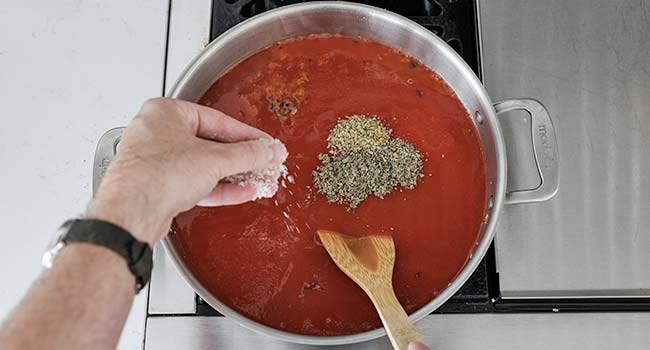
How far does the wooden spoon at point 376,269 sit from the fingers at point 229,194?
13 centimetres

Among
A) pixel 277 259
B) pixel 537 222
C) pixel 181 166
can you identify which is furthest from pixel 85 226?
pixel 537 222

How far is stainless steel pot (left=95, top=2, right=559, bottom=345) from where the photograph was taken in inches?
38.1

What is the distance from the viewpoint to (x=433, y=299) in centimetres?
92

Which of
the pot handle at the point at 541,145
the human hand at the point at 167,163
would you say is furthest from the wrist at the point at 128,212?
the pot handle at the point at 541,145

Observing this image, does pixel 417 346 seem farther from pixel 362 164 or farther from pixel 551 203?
pixel 551 203

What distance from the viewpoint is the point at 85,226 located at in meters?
0.62

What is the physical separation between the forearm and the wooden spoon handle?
1.22 feet

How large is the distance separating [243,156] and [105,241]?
0.71ft

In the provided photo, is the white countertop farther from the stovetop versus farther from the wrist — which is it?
the wrist

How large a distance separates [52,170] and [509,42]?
0.87 metres

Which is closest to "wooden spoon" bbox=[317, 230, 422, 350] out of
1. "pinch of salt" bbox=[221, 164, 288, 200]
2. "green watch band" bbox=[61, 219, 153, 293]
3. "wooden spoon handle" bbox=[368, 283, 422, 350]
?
"wooden spoon handle" bbox=[368, 283, 422, 350]

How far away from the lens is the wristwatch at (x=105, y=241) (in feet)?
2.01

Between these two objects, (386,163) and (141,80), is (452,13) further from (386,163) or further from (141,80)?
(141,80)

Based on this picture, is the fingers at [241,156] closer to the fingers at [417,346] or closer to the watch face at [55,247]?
the watch face at [55,247]
